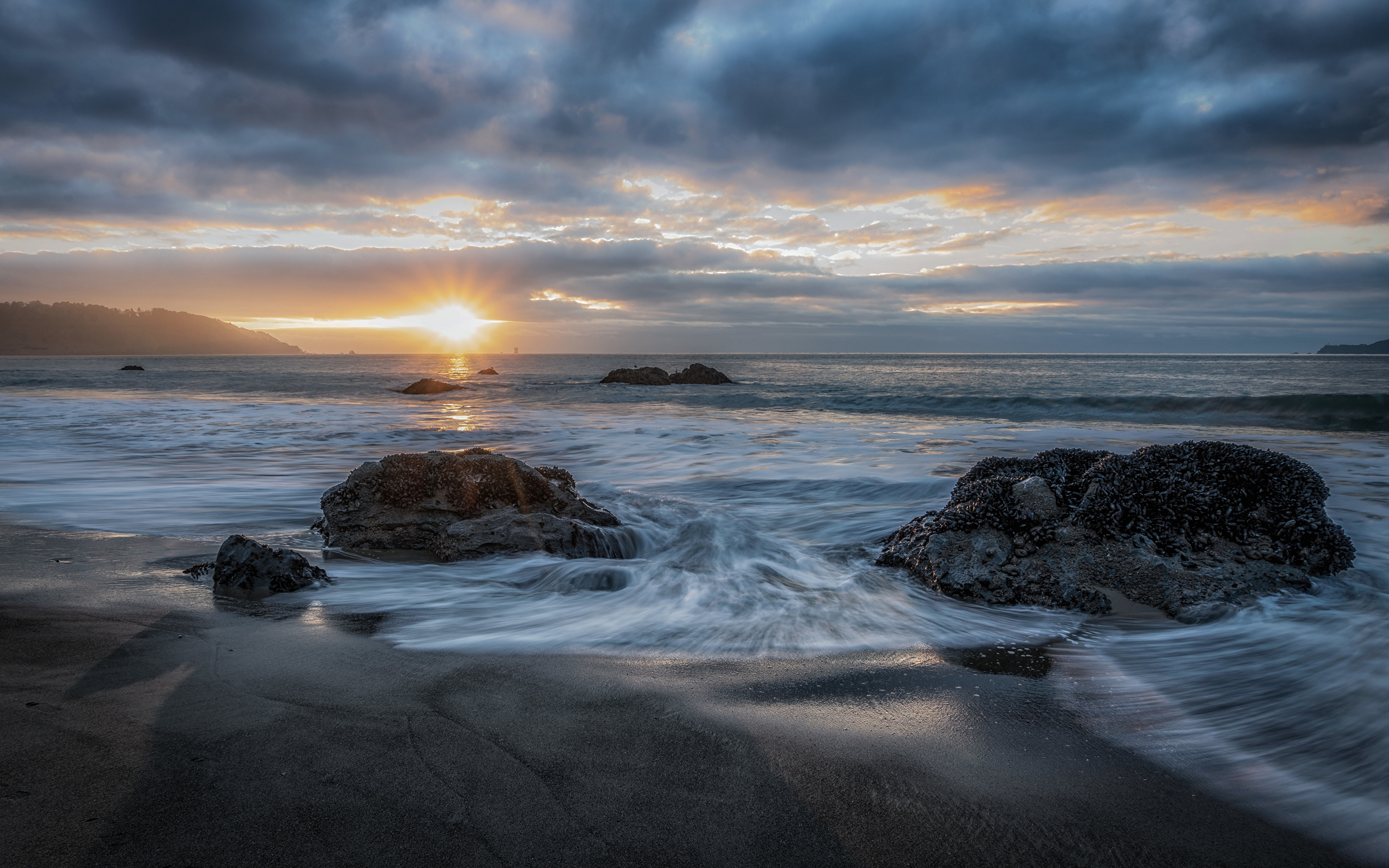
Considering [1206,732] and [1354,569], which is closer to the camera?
[1206,732]

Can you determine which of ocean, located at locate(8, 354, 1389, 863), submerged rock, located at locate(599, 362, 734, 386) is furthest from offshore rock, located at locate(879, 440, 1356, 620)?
submerged rock, located at locate(599, 362, 734, 386)

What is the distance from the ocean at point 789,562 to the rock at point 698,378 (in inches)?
714

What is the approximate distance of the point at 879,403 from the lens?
2309 centimetres

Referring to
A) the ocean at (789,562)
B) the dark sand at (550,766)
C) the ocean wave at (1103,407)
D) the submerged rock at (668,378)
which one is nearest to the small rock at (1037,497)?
the ocean at (789,562)

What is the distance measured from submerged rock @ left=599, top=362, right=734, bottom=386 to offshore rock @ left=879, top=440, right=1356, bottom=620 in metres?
30.8

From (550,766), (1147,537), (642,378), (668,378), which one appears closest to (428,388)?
(642,378)

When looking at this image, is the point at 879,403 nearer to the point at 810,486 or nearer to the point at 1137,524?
the point at 810,486

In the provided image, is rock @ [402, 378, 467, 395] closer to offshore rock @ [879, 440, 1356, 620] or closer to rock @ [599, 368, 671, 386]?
rock @ [599, 368, 671, 386]

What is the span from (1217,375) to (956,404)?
35296mm

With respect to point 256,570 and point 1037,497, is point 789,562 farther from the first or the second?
point 256,570

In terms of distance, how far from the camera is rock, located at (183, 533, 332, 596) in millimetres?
3463

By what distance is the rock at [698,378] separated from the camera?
119 ft

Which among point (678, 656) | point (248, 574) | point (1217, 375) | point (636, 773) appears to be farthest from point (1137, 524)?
point (1217, 375)

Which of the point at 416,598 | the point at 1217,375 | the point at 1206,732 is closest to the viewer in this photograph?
the point at 1206,732
